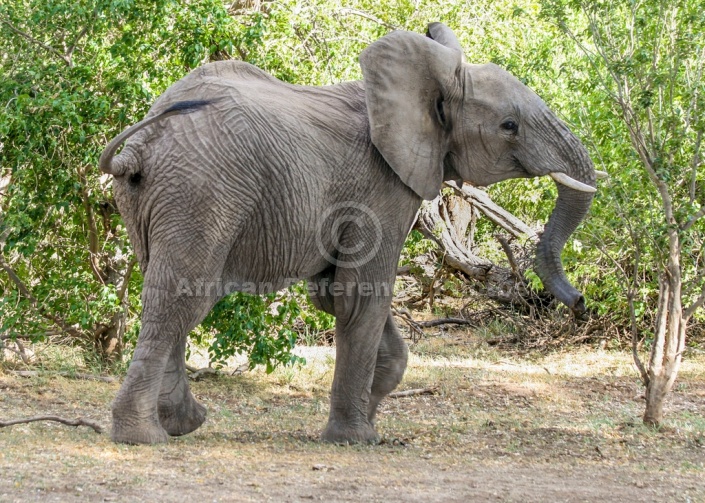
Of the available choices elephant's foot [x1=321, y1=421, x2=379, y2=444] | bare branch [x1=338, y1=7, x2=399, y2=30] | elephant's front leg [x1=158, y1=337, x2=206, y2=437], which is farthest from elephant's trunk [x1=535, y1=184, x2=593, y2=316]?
bare branch [x1=338, y1=7, x2=399, y2=30]

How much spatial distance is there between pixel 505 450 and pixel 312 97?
2.63 metres

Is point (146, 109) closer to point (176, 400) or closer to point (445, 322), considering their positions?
point (176, 400)

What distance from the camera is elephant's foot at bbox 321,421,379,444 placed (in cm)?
662

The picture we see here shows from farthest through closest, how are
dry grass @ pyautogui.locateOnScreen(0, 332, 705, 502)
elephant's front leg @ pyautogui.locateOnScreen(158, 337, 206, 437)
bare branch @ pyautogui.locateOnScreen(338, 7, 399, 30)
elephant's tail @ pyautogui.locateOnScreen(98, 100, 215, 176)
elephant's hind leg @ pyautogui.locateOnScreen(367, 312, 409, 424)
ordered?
1. bare branch @ pyautogui.locateOnScreen(338, 7, 399, 30)
2. elephant's hind leg @ pyautogui.locateOnScreen(367, 312, 409, 424)
3. elephant's front leg @ pyautogui.locateOnScreen(158, 337, 206, 437)
4. elephant's tail @ pyautogui.locateOnScreen(98, 100, 215, 176)
5. dry grass @ pyautogui.locateOnScreen(0, 332, 705, 502)

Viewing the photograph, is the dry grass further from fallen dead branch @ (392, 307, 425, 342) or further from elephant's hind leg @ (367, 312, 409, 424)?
fallen dead branch @ (392, 307, 425, 342)

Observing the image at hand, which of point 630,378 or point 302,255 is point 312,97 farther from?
point 630,378

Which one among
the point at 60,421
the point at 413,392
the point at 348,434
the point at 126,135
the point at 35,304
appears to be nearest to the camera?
the point at 126,135

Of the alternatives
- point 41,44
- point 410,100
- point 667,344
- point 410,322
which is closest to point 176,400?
point 410,100

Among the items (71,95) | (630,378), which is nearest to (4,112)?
(71,95)

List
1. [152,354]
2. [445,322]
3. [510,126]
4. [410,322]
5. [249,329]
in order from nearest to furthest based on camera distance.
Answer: [152,354], [510,126], [249,329], [410,322], [445,322]

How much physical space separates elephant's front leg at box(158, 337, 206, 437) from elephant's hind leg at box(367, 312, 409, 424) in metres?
1.32

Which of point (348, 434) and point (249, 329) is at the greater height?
point (249, 329)

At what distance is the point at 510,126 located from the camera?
265 inches

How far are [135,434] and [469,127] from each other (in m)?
2.93
